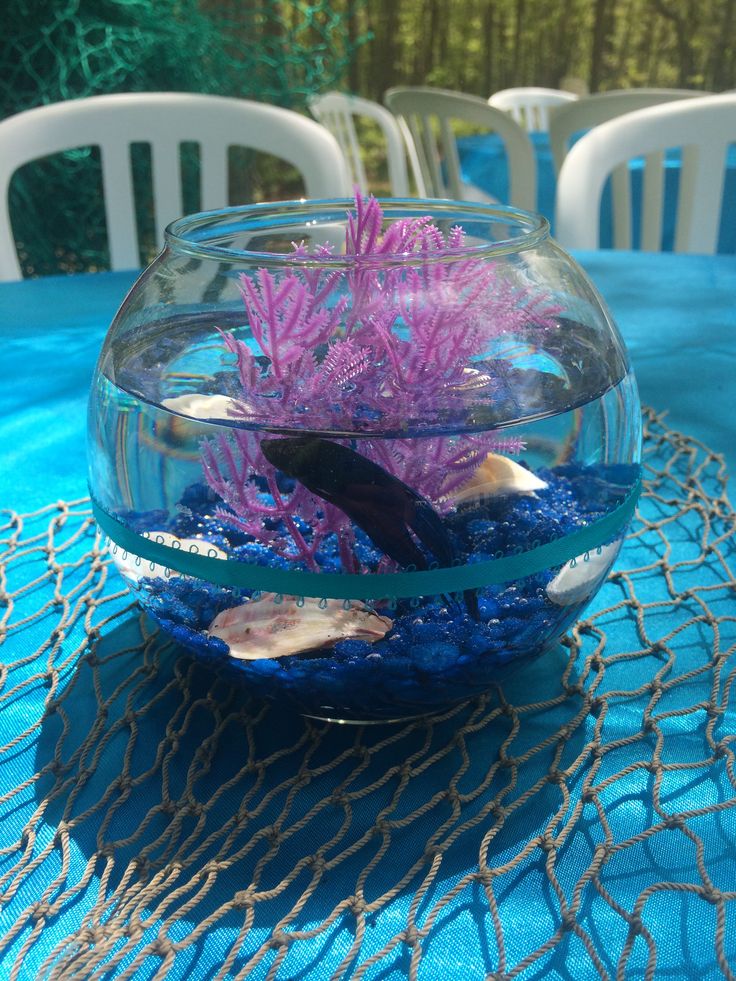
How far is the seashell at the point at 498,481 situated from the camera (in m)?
0.36

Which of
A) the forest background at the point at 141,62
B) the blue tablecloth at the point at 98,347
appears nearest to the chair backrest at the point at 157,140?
the blue tablecloth at the point at 98,347

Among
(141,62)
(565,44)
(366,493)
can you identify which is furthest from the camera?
(565,44)

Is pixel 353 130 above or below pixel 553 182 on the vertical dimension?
above

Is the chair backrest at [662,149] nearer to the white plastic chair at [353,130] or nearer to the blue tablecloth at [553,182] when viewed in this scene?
the blue tablecloth at [553,182]

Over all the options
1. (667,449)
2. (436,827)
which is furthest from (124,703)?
(667,449)

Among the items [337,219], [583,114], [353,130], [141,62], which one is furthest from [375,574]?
[353,130]

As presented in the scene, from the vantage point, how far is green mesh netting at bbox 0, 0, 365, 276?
2072mm

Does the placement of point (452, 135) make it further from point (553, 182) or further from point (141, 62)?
point (141, 62)

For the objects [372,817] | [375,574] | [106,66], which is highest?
[106,66]

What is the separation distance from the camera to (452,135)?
228 cm

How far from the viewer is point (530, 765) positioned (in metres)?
0.40

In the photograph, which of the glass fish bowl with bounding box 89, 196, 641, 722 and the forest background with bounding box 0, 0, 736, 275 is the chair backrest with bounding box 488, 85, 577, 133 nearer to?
the forest background with bounding box 0, 0, 736, 275

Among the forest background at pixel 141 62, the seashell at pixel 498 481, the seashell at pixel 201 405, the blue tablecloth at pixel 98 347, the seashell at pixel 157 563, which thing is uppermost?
the forest background at pixel 141 62

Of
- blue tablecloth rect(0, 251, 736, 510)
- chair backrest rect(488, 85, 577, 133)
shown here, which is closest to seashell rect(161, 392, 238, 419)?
blue tablecloth rect(0, 251, 736, 510)
